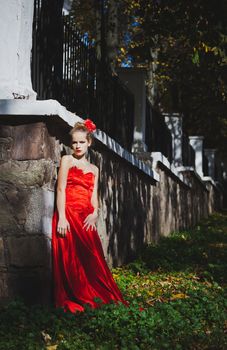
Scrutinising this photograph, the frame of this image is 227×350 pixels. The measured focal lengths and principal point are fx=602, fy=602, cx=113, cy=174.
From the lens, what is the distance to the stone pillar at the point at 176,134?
54.5 feet

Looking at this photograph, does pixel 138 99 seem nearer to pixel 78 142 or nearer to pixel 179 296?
pixel 179 296

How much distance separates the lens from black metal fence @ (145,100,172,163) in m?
12.8

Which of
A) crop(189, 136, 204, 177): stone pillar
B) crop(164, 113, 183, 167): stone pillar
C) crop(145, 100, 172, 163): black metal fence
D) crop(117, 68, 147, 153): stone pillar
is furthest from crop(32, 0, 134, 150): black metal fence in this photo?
crop(189, 136, 204, 177): stone pillar

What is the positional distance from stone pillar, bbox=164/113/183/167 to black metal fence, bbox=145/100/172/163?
0.82 m

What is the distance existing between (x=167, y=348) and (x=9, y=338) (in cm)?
125

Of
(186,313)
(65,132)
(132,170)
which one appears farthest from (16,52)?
(132,170)

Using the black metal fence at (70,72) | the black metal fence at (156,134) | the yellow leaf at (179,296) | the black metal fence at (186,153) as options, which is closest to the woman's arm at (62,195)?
the black metal fence at (70,72)

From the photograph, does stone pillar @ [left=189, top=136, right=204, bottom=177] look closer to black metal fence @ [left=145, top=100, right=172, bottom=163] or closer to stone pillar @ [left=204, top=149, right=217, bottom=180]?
stone pillar @ [left=204, top=149, right=217, bottom=180]

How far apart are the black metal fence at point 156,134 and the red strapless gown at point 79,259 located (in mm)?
6500

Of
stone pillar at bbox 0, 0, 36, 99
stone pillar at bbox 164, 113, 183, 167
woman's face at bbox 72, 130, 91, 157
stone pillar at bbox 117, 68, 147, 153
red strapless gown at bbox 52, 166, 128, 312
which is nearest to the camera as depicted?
red strapless gown at bbox 52, 166, 128, 312

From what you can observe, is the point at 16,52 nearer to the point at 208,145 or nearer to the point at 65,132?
the point at 65,132

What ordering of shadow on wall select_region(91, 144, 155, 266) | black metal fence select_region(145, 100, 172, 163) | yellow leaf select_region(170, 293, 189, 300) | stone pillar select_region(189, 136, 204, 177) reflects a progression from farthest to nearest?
1. stone pillar select_region(189, 136, 204, 177)
2. black metal fence select_region(145, 100, 172, 163)
3. shadow on wall select_region(91, 144, 155, 266)
4. yellow leaf select_region(170, 293, 189, 300)

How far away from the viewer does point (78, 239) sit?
6.02 metres

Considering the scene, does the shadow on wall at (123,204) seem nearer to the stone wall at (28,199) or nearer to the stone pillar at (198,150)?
the stone wall at (28,199)
